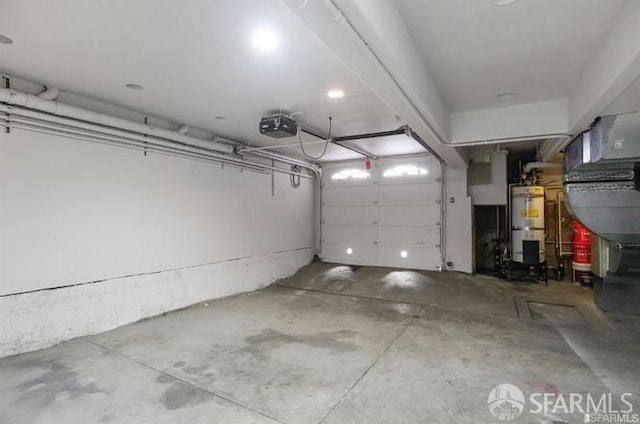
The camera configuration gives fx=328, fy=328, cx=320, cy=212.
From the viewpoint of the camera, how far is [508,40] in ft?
8.29

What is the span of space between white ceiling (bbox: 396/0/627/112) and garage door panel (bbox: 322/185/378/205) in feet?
12.5

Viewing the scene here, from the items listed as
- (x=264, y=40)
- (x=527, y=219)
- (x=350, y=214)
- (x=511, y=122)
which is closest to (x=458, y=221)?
(x=527, y=219)

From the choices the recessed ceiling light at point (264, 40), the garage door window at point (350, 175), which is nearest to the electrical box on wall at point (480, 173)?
the garage door window at point (350, 175)

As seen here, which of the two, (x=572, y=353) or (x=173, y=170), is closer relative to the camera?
(x=572, y=353)

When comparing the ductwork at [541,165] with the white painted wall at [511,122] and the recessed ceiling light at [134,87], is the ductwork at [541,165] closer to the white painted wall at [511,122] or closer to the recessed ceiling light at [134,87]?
the white painted wall at [511,122]

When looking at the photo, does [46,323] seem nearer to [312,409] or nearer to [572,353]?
[312,409]

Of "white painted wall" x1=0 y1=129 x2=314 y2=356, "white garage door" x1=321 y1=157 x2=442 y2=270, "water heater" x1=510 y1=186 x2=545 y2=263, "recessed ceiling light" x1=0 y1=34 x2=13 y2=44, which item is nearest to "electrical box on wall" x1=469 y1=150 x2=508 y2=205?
"water heater" x1=510 y1=186 x2=545 y2=263

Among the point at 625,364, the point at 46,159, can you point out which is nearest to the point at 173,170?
the point at 46,159

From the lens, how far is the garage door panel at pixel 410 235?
6699mm

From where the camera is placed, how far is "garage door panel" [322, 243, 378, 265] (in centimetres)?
725

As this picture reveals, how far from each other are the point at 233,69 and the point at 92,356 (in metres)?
2.99

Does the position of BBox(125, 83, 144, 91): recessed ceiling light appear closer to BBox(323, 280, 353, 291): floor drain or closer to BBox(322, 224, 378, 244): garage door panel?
BBox(323, 280, 353, 291): floor drain

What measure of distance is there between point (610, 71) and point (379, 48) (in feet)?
6.06

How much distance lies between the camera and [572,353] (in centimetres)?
313
